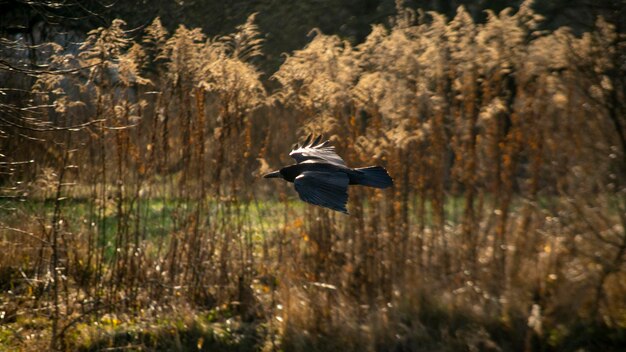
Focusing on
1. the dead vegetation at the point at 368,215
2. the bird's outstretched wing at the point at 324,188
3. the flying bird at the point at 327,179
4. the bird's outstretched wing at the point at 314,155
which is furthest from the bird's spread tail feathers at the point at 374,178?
the dead vegetation at the point at 368,215

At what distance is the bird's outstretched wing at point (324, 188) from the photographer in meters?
3.54

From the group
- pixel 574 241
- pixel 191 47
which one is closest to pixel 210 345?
pixel 191 47

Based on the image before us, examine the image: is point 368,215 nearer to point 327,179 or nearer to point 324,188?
point 327,179

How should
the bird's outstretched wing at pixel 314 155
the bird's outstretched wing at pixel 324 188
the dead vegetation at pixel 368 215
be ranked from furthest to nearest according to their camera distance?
the dead vegetation at pixel 368 215 < the bird's outstretched wing at pixel 314 155 < the bird's outstretched wing at pixel 324 188

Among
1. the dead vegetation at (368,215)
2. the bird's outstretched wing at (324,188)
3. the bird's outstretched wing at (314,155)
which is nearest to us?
the bird's outstretched wing at (324,188)

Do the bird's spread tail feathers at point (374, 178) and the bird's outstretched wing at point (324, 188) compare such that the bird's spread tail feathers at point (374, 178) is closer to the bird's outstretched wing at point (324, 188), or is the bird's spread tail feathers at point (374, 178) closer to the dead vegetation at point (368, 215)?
the bird's outstretched wing at point (324, 188)

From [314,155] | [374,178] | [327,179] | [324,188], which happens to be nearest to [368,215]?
[314,155]

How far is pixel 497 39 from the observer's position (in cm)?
615

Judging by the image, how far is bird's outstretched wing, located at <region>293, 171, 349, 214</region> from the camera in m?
3.54

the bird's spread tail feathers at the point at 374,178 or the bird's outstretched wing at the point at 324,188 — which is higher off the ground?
the bird's outstretched wing at the point at 324,188

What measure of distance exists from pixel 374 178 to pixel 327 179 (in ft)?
0.96

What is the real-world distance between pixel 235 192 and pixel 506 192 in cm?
193

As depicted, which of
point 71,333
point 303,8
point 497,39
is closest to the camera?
point 71,333

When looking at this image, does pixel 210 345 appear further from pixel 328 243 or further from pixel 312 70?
pixel 312 70
